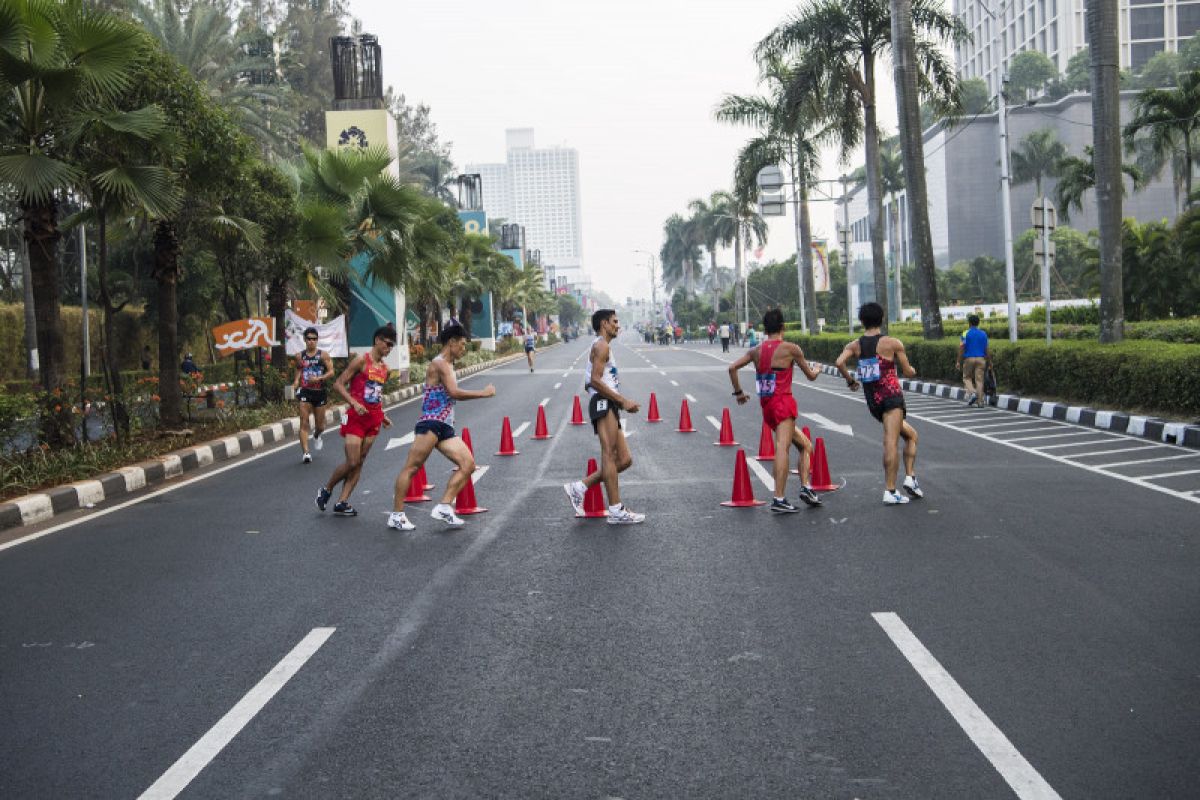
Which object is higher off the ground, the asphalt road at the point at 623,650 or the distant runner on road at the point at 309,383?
the distant runner on road at the point at 309,383

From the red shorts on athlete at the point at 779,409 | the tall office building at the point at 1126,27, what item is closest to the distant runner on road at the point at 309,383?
the red shorts on athlete at the point at 779,409

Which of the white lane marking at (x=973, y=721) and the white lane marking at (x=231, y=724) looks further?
the white lane marking at (x=231, y=724)

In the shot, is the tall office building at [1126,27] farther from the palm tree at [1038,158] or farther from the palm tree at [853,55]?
the palm tree at [853,55]

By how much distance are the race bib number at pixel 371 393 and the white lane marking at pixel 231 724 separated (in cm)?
417

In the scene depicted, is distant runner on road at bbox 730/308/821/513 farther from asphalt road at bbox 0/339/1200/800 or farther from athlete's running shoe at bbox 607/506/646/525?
athlete's running shoe at bbox 607/506/646/525

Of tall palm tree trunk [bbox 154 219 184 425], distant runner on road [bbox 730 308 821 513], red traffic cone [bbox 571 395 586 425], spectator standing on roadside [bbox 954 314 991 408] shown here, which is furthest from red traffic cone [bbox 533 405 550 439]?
spectator standing on roadside [bbox 954 314 991 408]

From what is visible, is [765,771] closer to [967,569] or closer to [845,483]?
[967,569]

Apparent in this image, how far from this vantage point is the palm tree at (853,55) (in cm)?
3175

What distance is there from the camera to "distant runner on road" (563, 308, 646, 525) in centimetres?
891

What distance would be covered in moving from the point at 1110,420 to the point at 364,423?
1111 centimetres

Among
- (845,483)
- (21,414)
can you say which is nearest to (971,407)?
(845,483)

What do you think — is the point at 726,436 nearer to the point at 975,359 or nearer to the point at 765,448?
the point at 765,448

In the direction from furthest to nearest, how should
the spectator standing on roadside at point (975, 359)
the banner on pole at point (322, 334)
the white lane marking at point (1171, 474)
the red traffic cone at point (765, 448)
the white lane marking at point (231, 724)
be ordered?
the banner on pole at point (322, 334)
the spectator standing on roadside at point (975, 359)
the red traffic cone at point (765, 448)
the white lane marking at point (1171, 474)
the white lane marking at point (231, 724)

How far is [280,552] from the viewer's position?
8492 mm
